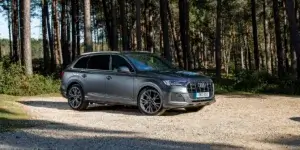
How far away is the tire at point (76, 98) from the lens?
14227mm

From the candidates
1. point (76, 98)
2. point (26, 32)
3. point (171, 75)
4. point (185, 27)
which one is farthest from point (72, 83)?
point (185, 27)

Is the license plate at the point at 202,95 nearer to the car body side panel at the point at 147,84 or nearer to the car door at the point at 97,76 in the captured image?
the car body side panel at the point at 147,84

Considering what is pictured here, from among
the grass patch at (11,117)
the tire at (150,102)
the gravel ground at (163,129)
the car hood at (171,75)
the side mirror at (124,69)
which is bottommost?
the gravel ground at (163,129)

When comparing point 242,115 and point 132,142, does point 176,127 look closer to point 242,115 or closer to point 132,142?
point 132,142

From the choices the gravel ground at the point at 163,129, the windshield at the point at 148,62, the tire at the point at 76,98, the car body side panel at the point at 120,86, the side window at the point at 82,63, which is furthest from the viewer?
the side window at the point at 82,63

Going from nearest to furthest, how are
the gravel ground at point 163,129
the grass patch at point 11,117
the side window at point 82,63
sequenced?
the gravel ground at point 163,129
the grass patch at point 11,117
the side window at point 82,63

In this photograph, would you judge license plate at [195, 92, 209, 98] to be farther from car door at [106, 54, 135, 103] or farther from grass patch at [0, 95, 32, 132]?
grass patch at [0, 95, 32, 132]

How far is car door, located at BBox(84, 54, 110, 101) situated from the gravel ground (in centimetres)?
58

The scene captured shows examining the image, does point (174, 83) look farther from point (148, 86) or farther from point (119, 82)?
A: point (119, 82)

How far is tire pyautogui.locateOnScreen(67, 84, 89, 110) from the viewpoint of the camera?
14.2 m

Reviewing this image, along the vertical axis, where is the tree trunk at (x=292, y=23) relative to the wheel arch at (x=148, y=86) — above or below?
above

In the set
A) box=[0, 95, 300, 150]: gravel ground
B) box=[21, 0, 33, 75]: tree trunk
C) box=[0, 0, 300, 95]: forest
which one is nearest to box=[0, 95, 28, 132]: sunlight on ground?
box=[0, 95, 300, 150]: gravel ground

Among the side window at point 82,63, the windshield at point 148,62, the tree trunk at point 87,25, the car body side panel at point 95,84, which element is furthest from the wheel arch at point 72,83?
the tree trunk at point 87,25

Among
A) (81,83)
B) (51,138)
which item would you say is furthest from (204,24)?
(51,138)
